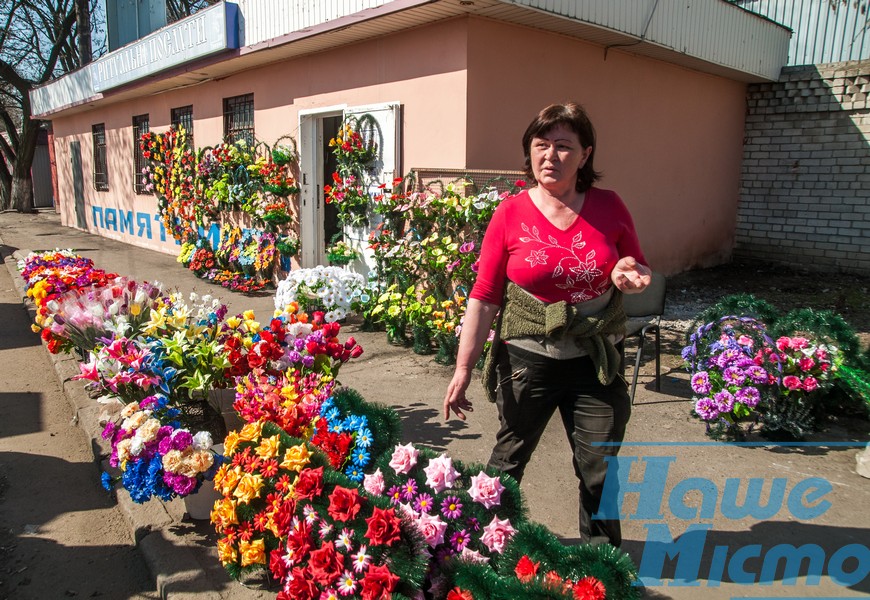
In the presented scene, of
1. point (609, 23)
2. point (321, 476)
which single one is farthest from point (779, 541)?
point (609, 23)

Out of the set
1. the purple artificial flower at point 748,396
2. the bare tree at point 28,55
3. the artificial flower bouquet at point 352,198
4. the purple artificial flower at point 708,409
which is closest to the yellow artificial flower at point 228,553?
the purple artificial flower at point 708,409

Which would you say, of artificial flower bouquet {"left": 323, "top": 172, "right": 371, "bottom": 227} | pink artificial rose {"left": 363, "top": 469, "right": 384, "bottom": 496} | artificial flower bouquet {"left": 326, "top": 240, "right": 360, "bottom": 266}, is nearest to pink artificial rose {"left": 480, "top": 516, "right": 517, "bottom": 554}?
pink artificial rose {"left": 363, "top": 469, "right": 384, "bottom": 496}

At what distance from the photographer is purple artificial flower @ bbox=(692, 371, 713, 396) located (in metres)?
3.79

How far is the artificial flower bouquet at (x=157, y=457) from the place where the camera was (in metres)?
2.62

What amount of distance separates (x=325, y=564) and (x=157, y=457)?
3.56 ft

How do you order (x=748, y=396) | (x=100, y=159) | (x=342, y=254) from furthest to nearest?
1. (x=100, y=159)
2. (x=342, y=254)
3. (x=748, y=396)

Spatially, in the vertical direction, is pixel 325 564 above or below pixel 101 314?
below

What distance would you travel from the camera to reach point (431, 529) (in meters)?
1.98

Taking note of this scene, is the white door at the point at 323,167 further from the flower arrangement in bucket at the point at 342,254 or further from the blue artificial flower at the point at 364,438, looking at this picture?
the blue artificial flower at the point at 364,438

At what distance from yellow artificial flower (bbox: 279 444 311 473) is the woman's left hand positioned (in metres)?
1.28

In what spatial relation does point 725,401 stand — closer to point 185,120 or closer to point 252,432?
point 252,432

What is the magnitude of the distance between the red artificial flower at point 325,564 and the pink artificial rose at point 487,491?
49 centimetres

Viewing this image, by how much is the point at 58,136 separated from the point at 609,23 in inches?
686

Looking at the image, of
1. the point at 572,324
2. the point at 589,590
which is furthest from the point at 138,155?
the point at 589,590
